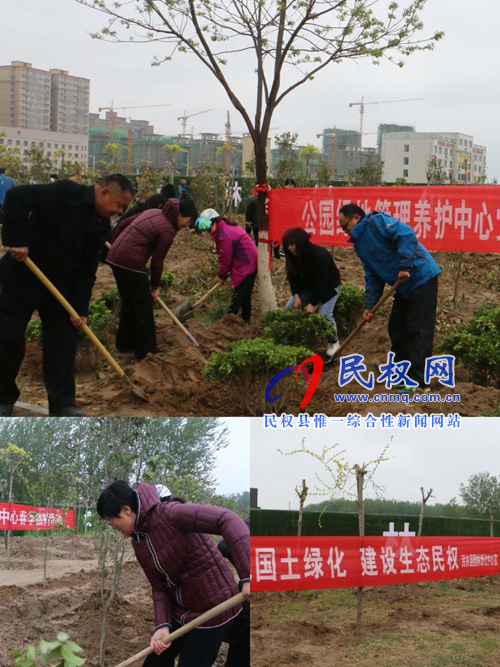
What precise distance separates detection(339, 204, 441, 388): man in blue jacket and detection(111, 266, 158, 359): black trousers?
1.62 meters

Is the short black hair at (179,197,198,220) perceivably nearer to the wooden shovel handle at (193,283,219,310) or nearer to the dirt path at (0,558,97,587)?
the wooden shovel handle at (193,283,219,310)

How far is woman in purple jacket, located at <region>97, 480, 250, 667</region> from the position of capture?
3.13 m

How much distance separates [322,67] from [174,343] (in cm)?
321

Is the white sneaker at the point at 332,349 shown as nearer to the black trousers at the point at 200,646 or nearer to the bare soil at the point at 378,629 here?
the bare soil at the point at 378,629

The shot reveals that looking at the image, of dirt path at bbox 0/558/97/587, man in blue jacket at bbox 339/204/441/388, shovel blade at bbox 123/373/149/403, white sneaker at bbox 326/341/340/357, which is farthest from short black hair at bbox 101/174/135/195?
dirt path at bbox 0/558/97/587

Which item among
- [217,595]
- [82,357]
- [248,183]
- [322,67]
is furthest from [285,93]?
[248,183]

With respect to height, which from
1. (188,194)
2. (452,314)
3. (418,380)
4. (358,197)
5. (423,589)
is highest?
(188,194)

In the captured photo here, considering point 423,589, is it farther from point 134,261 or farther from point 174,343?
point 134,261

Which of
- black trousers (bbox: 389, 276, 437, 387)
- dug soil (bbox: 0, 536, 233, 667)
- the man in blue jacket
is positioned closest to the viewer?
dug soil (bbox: 0, 536, 233, 667)

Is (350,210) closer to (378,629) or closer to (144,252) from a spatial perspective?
(144,252)

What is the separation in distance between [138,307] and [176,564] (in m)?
2.75

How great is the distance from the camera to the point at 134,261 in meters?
5.52

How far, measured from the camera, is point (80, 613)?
5223 mm

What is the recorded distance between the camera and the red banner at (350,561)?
522 cm
